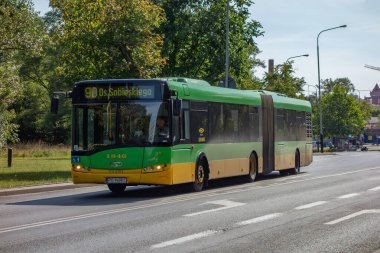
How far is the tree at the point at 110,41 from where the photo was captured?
2911cm

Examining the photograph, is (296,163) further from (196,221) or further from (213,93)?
(196,221)

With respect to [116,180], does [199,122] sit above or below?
above

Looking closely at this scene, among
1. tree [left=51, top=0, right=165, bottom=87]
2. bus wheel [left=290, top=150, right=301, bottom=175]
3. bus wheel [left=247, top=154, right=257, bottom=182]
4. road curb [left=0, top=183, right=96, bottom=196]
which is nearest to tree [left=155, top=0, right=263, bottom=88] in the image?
tree [left=51, top=0, right=165, bottom=87]

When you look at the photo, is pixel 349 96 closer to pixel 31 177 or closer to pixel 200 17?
pixel 200 17

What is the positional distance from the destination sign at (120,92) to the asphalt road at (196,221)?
2459 millimetres

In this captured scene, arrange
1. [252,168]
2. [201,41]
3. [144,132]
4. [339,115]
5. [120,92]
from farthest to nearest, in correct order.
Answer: [339,115] < [201,41] < [252,168] < [120,92] < [144,132]

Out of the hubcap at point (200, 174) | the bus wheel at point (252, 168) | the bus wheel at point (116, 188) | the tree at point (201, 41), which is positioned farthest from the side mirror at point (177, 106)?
the tree at point (201, 41)

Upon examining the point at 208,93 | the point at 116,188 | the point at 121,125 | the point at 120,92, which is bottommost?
the point at 116,188

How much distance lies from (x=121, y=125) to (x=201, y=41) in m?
24.6

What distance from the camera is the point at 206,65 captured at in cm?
4228

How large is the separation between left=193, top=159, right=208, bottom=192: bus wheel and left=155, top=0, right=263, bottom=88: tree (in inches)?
839

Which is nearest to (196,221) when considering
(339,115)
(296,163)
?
(296,163)

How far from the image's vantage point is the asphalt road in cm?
956

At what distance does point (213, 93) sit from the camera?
20.9 m
